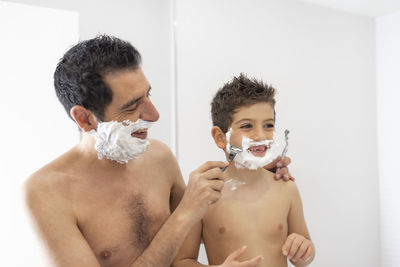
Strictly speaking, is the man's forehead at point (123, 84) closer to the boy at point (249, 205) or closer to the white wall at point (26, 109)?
the boy at point (249, 205)

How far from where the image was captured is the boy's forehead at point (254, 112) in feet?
3.50

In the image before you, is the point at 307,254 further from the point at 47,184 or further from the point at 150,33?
the point at 150,33

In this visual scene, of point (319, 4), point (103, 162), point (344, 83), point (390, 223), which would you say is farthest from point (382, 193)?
point (103, 162)

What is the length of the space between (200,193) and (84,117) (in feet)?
1.14

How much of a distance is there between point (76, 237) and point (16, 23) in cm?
81

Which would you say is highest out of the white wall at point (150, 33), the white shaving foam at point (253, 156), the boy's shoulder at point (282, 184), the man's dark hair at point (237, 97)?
the white wall at point (150, 33)

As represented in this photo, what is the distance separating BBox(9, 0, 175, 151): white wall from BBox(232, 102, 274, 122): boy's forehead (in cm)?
63

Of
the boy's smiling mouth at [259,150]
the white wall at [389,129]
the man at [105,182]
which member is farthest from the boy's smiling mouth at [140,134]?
the white wall at [389,129]

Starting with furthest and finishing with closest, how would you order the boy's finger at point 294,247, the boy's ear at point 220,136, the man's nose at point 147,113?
the boy's ear at point 220,136 < the boy's finger at point 294,247 < the man's nose at point 147,113

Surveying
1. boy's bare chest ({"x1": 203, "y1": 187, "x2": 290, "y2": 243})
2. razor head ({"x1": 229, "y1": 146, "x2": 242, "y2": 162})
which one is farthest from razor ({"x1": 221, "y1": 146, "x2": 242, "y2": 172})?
boy's bare chest ({"x1": 203, "y1": 187, "x2": 290, "y2": 243})

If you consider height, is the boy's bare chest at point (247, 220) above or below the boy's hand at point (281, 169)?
below

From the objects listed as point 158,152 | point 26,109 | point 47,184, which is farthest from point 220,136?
point 26,109

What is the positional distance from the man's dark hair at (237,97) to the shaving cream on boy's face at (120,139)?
287 mm

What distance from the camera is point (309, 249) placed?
1.02 m
